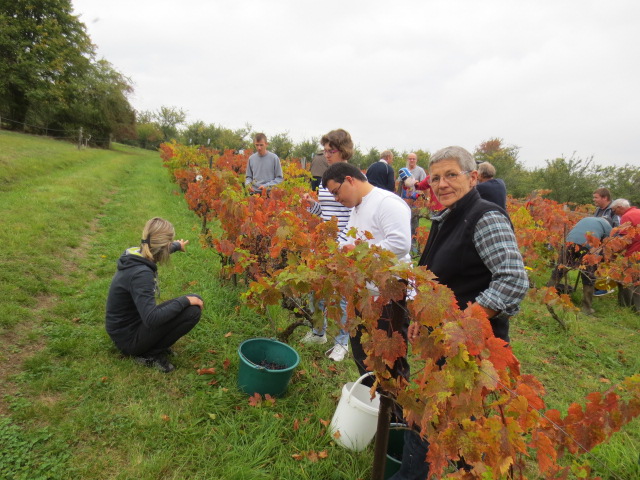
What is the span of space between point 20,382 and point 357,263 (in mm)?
2619

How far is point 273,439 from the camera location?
2182 mm

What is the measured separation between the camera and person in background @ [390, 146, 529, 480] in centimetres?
150

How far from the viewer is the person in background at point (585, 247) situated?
5.39 meters

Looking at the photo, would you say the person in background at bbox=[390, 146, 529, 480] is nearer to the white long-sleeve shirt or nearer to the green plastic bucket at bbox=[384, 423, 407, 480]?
the green plastic bucket at bbox=[384, 423, 407, 480]

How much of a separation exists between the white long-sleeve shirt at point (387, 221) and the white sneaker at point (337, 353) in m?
1.40

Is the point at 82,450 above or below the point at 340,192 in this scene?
below

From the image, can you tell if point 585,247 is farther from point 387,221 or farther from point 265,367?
point 265,367

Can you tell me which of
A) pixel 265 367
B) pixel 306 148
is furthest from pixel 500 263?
pixel 306 148

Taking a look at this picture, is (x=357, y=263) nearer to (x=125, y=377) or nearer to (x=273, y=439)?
(x=273, y=439)

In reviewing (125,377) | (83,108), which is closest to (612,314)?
(125,377)

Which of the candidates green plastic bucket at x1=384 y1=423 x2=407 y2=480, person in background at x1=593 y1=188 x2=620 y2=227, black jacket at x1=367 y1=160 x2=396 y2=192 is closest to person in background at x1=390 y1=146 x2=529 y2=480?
green plastic bucket at x1=384 y1=423 x2=407 y2=480

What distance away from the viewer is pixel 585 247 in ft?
18.2

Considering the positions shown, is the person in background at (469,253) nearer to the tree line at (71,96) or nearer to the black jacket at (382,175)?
the black jacket at (382,175)

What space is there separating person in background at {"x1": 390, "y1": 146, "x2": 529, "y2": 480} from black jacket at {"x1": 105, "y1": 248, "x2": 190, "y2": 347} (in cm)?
186
